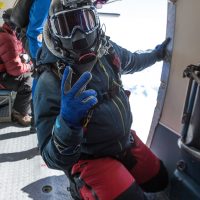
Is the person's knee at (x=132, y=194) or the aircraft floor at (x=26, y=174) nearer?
the person's knee at (x=132, y=194)

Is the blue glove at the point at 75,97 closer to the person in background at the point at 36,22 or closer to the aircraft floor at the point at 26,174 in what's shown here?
the aircraft floor at the point at 26,174

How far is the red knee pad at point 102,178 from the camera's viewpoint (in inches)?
56.9

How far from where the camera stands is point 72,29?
1330mm

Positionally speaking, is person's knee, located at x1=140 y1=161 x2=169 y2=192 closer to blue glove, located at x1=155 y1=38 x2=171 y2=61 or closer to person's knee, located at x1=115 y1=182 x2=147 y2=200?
person's knee, located at x1=115 y1=182 x2=147 y2=200

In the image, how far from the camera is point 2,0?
14.1 feet

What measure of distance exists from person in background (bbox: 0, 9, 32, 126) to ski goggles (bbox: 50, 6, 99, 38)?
5.36 ft

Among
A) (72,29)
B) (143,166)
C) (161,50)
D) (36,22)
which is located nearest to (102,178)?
(143,166)

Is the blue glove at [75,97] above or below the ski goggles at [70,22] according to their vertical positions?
below

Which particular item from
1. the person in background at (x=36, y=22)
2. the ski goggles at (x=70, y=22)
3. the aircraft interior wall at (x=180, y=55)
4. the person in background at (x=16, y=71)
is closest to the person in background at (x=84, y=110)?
the ski goggles at (x=70, y=22)

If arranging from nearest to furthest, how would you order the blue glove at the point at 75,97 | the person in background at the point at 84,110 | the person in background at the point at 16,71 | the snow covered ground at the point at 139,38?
the blue glove at the point at 75,97, the person in background at the point at 84,110, the snow covered ground at the point at 139,38, the person in background at the point at 16,71

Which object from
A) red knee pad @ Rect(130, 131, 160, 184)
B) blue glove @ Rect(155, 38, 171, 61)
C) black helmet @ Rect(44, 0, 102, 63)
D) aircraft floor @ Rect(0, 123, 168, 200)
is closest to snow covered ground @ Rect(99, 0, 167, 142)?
blue glove @ Rect(155, 38, 171, 61)

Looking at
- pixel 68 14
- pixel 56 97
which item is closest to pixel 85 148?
pixel 56 97

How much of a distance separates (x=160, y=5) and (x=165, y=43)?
653 mm

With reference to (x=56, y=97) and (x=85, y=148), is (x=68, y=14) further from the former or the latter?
(x=85, y=148)
